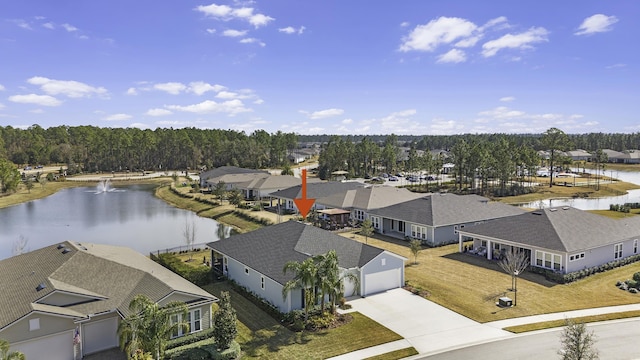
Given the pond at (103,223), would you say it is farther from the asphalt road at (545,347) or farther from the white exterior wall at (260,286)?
the asphalt road at (545,347)

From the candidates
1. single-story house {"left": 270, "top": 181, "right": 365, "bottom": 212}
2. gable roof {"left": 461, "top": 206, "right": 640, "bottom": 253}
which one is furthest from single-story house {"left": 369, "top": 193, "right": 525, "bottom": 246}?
single-story house {"left": 270, "top": 181, "right": 365, "bottom": 212}

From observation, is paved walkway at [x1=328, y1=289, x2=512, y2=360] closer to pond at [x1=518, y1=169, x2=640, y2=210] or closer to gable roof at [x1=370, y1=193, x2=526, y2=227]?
gable roof at [x1=370, y1=193, x2=526, y2=227]

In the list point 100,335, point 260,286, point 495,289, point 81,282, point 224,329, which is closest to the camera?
point 224,329

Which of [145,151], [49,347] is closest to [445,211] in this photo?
[49,347]

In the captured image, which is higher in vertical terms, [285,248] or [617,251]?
[285,248]

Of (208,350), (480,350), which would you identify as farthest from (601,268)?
(208,350)

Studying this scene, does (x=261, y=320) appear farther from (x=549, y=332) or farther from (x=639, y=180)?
(x=639, y=180)

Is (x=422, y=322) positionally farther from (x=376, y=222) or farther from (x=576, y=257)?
(x=376, y=222)
